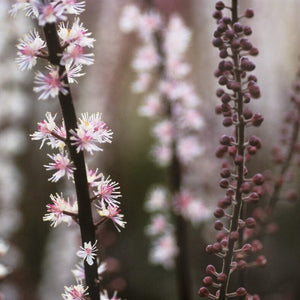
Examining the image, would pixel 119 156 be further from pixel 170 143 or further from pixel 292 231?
pixel 170 143

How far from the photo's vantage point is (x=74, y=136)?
102cm

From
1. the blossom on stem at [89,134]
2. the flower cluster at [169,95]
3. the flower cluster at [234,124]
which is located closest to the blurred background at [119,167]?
the flower cluster at [169,95]

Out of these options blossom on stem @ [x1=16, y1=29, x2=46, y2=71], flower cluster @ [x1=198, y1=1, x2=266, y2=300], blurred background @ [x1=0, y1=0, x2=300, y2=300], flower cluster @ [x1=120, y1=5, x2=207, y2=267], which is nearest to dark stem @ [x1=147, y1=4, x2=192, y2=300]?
flower cluster @ [x1=120, y1=5, x2=207, y2=267]

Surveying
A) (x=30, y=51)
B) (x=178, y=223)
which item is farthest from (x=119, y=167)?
(x=30, y=51)

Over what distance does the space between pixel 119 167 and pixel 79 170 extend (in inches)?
115

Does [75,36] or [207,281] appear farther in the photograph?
[207,281]

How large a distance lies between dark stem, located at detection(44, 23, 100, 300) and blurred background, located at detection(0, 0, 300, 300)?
1.52 meters

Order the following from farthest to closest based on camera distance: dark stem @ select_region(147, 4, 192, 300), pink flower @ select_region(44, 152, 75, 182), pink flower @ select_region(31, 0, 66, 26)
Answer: dark stem @ select_region(147, 4, 192, 300), pink flower @ select_region(44, 152, 75, 182), pink flower @ select_region(31, 0, 66, 26)

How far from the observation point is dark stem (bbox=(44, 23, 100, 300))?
1.00 m

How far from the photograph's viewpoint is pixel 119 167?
397 centimetres

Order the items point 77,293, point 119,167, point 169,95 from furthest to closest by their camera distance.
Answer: point 119,167 < point 169,95 < point 77,293

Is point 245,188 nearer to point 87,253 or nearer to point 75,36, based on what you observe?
point 87,253

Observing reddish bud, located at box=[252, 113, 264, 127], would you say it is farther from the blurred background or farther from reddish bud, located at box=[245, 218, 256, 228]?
the blurred background

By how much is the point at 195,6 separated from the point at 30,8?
13.3 ft
